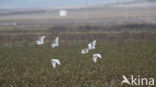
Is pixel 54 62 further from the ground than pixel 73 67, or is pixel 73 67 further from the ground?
pixel 54 62

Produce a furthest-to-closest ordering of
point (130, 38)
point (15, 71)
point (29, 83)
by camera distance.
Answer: point (130, 38), point (15, 71), point (29, 83)

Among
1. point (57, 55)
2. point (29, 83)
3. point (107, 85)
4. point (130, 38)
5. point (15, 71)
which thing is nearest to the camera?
point (107, 85)

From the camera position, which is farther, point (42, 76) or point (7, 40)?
point (7, 40)

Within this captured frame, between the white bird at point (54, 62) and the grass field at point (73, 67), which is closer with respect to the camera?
the grass field at point (73, 67)

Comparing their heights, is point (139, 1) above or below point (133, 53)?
below

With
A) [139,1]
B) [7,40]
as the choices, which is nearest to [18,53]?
[7,40]

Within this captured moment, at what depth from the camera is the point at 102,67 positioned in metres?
16.0

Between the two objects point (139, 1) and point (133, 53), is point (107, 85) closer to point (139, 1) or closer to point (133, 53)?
point (133, 53)

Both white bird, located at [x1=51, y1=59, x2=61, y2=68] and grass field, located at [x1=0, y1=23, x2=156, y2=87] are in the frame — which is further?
white bird, located at [x1=51, y1=59, x2=61, y2=68]

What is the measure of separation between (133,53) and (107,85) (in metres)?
8.01

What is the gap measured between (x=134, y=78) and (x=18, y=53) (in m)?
9.69

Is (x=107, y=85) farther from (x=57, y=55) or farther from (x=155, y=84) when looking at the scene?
(x=57, y=55)

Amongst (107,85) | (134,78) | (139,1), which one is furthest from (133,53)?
(139,1)

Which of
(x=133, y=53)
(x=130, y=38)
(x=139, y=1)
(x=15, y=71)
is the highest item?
(x=15, y=71)
